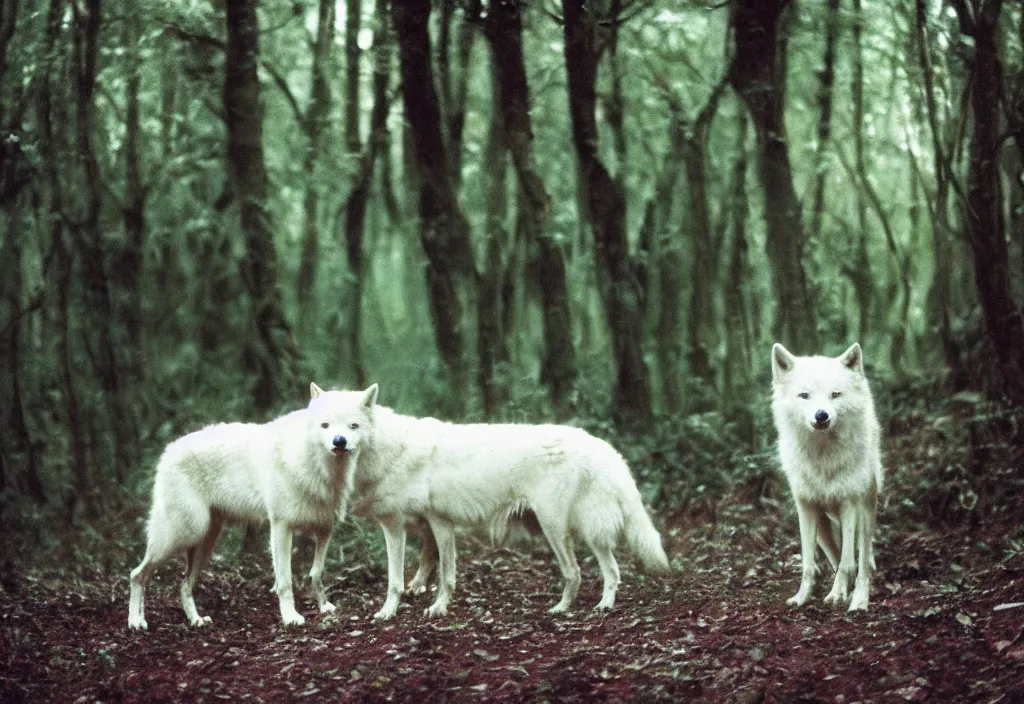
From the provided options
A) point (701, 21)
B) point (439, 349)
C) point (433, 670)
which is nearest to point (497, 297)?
point (439, 349)

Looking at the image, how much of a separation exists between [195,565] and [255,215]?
4.32m

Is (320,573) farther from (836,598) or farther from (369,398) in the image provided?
(836,598)

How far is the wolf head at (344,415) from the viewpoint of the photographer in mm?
8469

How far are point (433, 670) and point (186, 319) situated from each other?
17.0 m

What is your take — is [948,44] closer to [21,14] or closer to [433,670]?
[433,670]

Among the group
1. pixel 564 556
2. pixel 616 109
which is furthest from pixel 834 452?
pixel 616 109

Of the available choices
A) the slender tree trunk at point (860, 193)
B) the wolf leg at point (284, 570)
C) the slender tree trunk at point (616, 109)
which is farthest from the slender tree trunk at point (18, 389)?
the slender tree trunk at point (860, 193)

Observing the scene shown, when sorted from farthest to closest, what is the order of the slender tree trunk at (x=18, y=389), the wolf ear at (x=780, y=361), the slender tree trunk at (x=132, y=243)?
1. the slender tree trunk at (x=132, y=243)
2. the slender tree trunk at (x=18, y=389)
3. the wolf ear at (x=780, y=361)

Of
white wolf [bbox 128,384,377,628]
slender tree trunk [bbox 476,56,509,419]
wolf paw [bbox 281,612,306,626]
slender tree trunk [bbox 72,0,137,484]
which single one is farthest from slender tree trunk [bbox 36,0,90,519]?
wolf paw [bbox 281,612,306,626]

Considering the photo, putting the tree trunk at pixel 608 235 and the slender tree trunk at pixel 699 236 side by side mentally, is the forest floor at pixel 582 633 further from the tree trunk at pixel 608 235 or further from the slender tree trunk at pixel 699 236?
the slender tree trunk at pixel 699 236

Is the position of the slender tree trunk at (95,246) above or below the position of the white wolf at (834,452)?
above

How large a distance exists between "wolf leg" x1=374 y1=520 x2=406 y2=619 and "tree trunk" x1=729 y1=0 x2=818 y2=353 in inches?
206

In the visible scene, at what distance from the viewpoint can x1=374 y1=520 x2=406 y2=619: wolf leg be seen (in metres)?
8.55

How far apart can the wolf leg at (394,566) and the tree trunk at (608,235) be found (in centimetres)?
455
